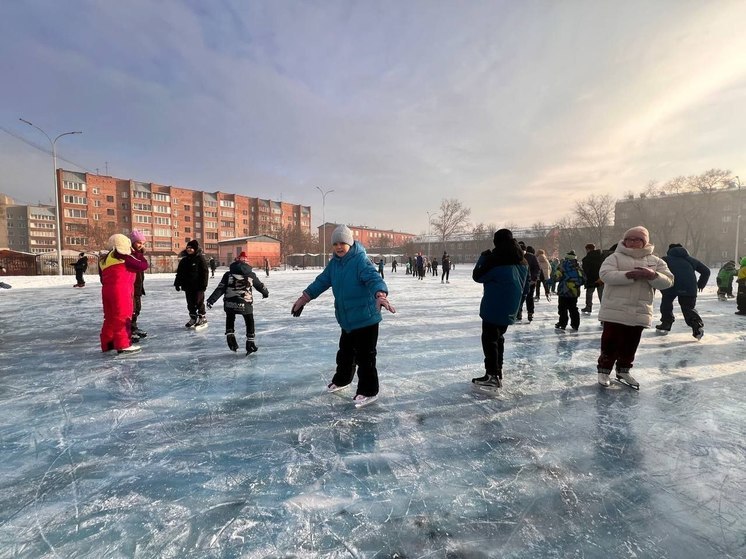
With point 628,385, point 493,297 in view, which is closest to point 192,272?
point 493,297

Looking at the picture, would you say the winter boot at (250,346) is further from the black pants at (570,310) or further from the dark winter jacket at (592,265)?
the dark winter jacket at (592,265)

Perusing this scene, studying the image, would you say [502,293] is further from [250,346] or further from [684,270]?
[684,270]

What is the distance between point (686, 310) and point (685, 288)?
381 millimetres

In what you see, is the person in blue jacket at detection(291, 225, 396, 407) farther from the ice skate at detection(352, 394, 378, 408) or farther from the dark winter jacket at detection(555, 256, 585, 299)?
the dark winter jacket at detection(555, 256, 585, 299)

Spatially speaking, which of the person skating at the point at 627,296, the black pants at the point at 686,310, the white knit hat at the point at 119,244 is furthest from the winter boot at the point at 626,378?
the white knit hat at the point at 119,244

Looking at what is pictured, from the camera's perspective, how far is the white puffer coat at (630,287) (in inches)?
136

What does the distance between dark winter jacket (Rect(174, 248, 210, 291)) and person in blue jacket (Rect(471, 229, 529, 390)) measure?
199 inches

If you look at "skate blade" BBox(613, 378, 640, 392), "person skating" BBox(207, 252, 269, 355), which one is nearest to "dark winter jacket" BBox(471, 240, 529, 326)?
"skate blade" BBox(613, 378, 640, 392)

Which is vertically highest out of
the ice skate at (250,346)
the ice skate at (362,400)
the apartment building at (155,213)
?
the apartment building at (155,213)

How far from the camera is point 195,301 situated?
6805mm

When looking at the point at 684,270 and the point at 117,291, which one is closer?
the point at 117,291

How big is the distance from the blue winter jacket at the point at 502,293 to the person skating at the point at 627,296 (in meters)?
0.88

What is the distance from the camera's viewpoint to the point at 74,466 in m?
Result: 2.25

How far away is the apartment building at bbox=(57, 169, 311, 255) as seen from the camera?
61.6 m
